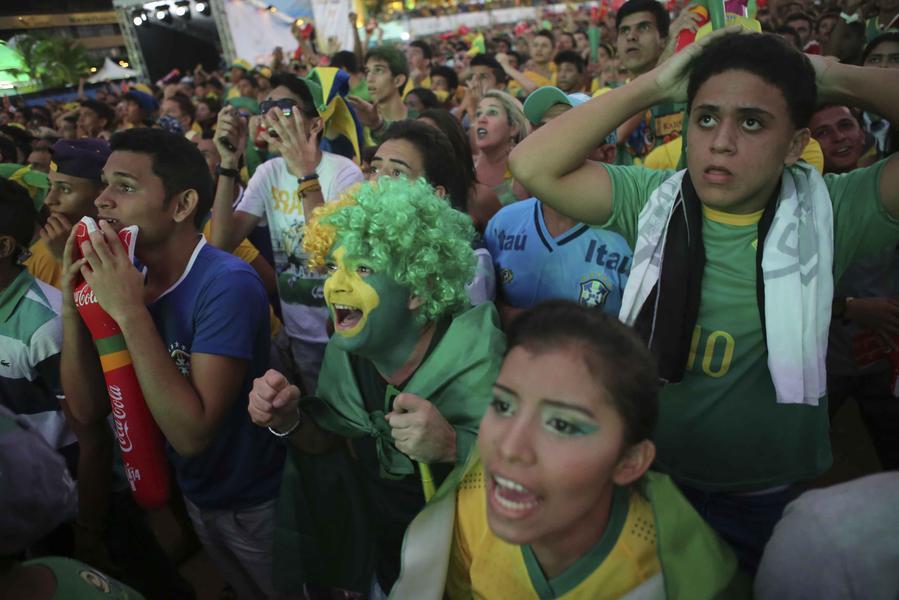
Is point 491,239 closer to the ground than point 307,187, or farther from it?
closer to the ground

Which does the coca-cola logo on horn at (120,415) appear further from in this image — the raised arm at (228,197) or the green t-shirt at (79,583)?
the raised arm at (228,197)

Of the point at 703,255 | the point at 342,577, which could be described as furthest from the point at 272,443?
the point at 703,255

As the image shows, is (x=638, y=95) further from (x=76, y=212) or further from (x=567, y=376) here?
(x=76, y=212)

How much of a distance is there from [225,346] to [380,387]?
534 mm

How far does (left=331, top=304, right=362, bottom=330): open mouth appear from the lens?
5.37ft

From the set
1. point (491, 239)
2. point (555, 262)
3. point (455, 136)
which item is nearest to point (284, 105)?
point (455, 136)

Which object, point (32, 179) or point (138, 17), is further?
point (138, 17)

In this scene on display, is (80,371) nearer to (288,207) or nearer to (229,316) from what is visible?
(229,316)

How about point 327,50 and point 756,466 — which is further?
point 327,50

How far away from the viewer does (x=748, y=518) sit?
5.64 feet

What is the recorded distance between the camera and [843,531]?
2.47 ft

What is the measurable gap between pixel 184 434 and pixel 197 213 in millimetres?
892

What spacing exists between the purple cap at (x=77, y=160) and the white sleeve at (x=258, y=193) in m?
0.69

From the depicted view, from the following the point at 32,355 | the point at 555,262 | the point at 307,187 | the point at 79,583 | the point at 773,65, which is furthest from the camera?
the point at 307,187
